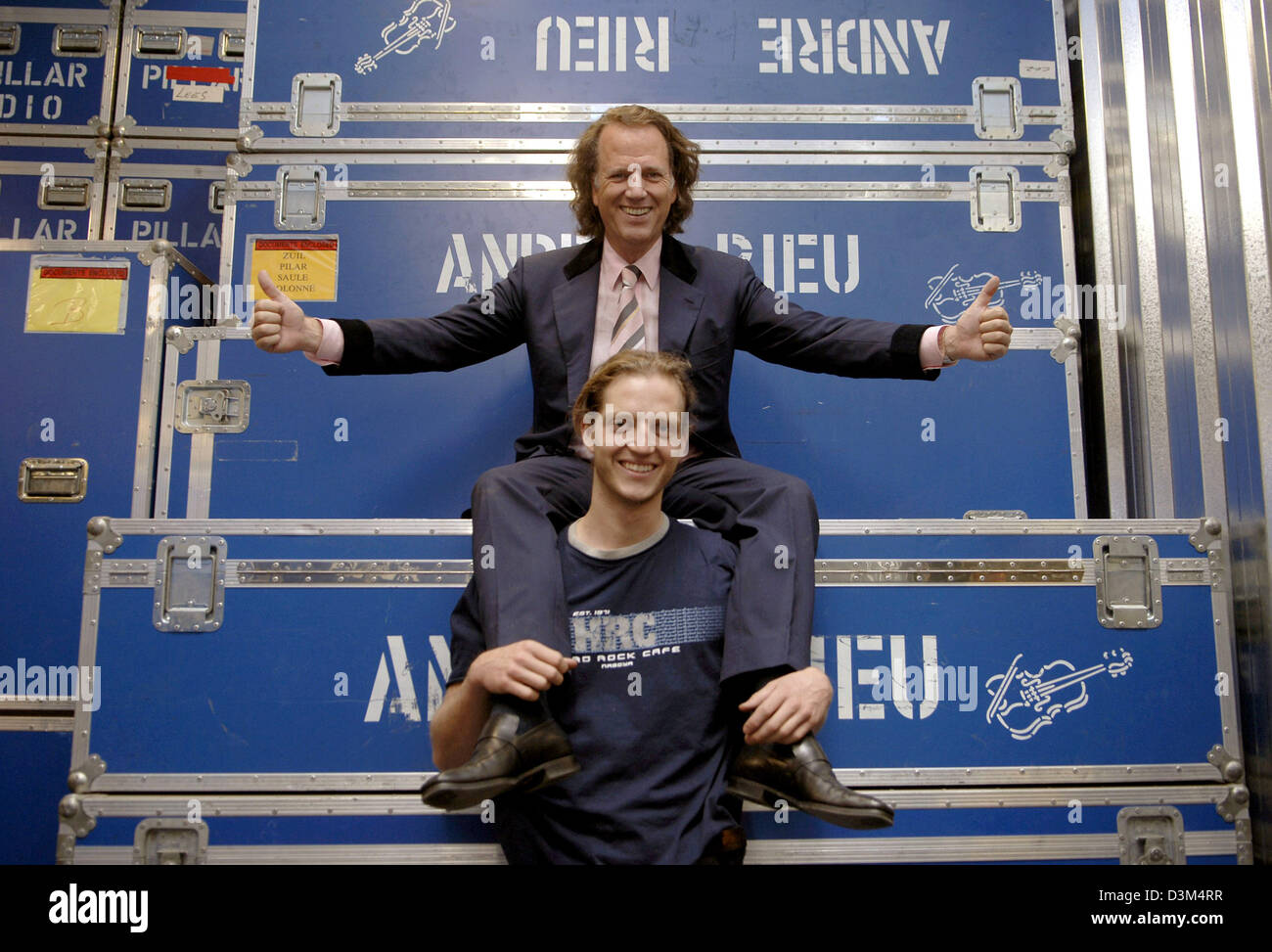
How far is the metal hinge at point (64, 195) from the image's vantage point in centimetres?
374

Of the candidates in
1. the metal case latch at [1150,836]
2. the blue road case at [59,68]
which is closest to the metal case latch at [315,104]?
the blue road case at [59,68]

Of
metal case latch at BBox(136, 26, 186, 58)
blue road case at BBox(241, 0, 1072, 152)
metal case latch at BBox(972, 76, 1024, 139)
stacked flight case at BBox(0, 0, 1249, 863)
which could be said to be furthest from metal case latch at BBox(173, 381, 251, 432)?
metal case latch at BBox(972, 76, 1024, 139)

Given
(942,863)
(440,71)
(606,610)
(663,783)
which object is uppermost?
(440,71)

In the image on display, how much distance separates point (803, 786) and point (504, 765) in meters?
0.53

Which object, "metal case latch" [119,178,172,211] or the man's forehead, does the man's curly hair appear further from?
"metal case latch" [119,178,172,211]

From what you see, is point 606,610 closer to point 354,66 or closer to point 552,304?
point 552,304

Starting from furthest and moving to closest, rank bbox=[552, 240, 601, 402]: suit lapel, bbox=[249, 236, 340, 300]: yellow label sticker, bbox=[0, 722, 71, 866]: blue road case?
bbox=[249, 236, 340, 300]: yellow label sticker < bbox=[0, 722, 71, 866]: blue road case < bbox=[552, 240, 601, 402]: suit lapel

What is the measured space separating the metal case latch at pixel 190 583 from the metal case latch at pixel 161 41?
8.82 feet

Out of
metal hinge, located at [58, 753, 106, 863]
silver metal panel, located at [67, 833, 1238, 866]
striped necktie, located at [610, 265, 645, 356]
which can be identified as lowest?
silver metal panel, located at [67, 833, 1238, 866]

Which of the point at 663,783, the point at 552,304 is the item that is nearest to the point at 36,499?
the point at 552,304

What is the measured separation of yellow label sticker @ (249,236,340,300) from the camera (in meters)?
2.84
